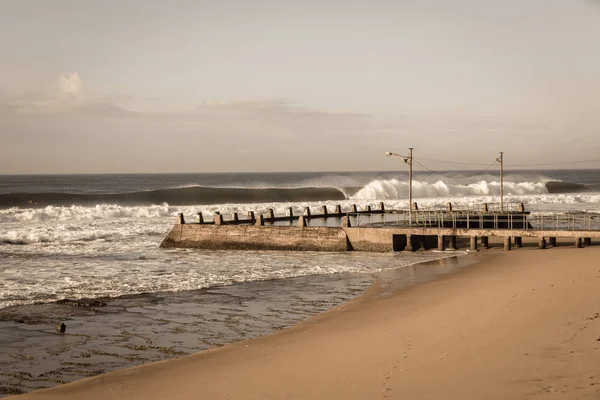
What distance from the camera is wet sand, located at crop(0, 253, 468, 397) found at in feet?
44.2

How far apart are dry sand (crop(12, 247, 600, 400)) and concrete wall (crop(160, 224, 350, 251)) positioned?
1397 cm

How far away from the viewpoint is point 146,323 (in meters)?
17.1

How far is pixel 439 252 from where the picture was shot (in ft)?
104

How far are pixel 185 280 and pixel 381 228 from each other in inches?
442

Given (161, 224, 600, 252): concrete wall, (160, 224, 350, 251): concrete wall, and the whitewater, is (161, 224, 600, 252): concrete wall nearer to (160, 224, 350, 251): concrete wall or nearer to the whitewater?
(160, 224, 350, 251): concrete wall

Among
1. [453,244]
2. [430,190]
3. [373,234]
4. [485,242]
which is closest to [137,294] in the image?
[373,234]

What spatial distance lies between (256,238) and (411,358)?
21.9 meters

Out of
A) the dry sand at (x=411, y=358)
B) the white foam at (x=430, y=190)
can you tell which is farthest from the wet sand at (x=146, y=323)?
the white foam at (x=430, y=190)

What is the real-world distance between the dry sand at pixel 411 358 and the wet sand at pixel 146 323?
801mm

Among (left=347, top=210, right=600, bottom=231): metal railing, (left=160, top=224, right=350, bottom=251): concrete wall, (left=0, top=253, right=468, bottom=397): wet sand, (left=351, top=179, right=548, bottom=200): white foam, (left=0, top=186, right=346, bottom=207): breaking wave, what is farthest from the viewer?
(left=0, top=186, right=346, bottom=207): breaking wave

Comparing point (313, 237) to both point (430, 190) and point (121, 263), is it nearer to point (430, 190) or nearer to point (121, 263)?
point (121, 263)

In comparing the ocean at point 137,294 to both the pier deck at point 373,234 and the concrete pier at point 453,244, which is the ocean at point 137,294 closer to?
the pier deck at point 373,234

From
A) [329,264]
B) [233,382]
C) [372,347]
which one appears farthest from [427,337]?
[329,264]

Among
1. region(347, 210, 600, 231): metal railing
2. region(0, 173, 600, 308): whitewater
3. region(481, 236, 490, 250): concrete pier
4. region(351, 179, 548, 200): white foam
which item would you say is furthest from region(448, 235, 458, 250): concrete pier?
region(351, 179, 548, 200): white foam
